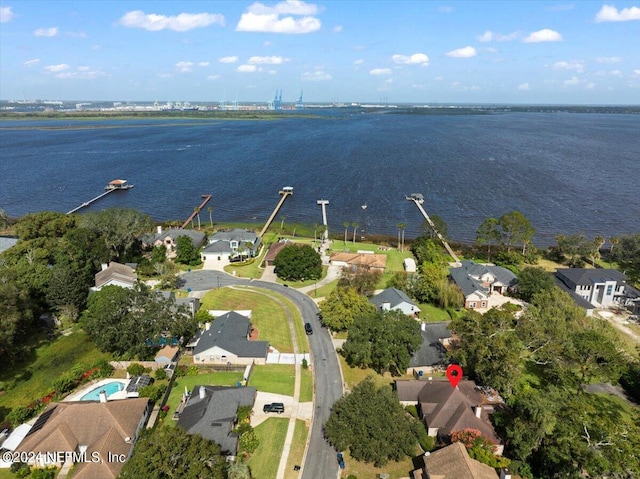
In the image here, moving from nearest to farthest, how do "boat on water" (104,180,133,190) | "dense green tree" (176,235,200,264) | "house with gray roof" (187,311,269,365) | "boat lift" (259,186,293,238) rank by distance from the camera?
"house with gray roof" (187,311,269,365) < "dense green tree" (176,235,200,264) < "boat lift" (259,186,293,238) < "boat on water" (104,180,133,190)

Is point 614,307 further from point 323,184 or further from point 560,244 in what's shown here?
point 323,184

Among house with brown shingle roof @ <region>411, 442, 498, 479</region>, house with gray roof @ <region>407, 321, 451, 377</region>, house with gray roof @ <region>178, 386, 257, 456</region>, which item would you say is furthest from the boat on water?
house with brown shingle roof @ <region>411, 442, 498, 479</region>

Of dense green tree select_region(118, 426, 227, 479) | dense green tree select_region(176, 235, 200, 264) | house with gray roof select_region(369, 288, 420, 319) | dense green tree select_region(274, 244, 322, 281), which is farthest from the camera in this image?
Result: dense green tree select_region(176, 235, 200, 264)

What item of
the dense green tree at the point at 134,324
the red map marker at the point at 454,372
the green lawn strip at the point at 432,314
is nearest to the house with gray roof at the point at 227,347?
the dense green tree at the point at 134,324

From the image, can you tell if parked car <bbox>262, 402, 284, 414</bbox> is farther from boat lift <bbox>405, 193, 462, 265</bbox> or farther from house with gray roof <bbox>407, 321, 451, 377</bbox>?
boat lift <bbox>405, 193, 462, 265</bbox>

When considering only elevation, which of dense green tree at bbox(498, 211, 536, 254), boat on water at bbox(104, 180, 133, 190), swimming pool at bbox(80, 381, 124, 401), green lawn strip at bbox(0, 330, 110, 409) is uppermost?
dense green tree at bbox(498, 211, 536, 254)

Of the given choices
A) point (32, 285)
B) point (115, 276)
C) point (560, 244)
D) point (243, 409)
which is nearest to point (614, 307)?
point (560, 244)
